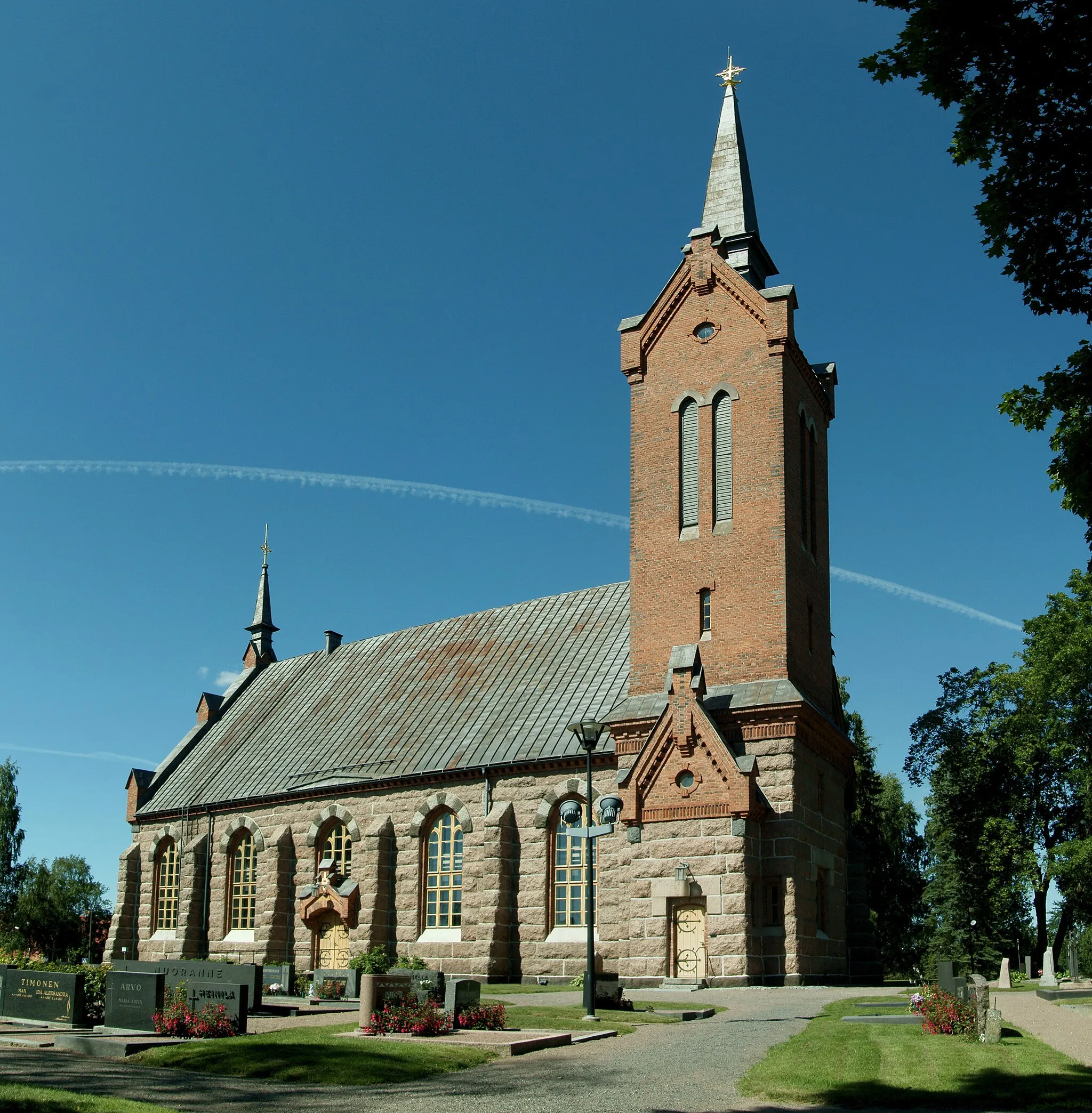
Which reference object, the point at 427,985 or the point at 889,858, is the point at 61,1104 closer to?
the point at 427,985

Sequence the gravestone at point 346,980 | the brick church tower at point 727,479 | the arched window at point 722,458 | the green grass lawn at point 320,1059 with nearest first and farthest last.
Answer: the green grass lawn at point 320,1059, the gravestone at point 346,980, the brick church tower at point 727,479, the arched window at point 722,458

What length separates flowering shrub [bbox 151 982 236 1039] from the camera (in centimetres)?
1791

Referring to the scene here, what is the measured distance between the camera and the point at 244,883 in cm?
4031

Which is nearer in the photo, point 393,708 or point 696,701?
point 696,701

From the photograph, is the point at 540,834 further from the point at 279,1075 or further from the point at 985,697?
the point at 985,697

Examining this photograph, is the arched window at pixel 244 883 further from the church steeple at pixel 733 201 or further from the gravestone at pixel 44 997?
the church steeple at pixel 733 201

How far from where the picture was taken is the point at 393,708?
3959 centimetres

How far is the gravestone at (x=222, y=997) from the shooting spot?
18.2 meters

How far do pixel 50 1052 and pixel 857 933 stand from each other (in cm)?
2265

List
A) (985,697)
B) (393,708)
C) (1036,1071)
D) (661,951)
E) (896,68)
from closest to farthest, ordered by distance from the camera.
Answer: (896,68)
(1036,1071)
(661,951)
(393,708)
(985,697)

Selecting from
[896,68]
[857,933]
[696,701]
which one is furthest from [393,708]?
[896,68]

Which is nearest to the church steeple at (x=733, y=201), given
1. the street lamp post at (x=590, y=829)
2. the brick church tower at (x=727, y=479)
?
the brick church tower at (x=727, y=479)

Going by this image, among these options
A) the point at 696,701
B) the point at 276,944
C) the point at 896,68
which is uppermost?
the point at 896,68

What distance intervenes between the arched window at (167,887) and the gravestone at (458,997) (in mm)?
26700
